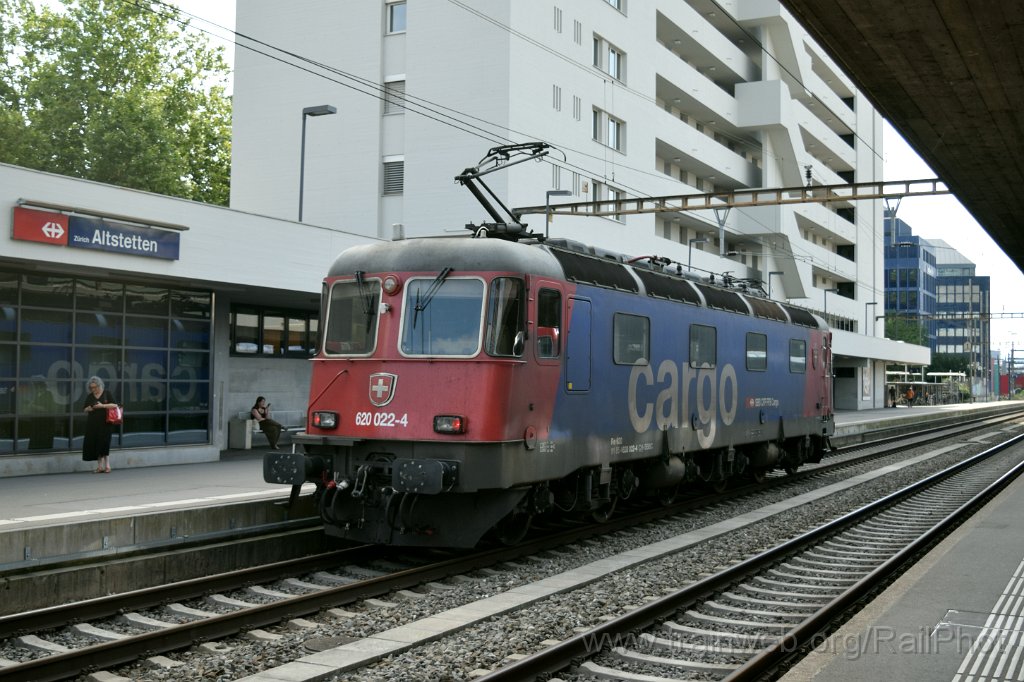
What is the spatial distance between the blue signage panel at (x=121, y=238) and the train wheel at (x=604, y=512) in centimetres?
886

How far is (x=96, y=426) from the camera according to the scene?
57.5ft

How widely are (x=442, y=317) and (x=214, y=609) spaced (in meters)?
3.86

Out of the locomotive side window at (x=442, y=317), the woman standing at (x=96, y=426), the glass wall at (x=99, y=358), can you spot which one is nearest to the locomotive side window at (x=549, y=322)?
the locomotive side window at (x=442, y=317)

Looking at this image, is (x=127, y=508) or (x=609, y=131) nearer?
(x=127, y=508)

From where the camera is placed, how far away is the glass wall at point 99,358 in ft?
57.4

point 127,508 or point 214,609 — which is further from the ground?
point 127,508

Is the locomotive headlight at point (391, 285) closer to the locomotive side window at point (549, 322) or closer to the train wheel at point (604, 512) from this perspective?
the locomotive side window at point (549, 322)

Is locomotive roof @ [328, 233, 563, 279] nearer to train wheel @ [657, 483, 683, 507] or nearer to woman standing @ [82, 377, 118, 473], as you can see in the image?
train wheel @ [657, 483, 683, 507]

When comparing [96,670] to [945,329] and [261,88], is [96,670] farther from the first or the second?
[945,329]

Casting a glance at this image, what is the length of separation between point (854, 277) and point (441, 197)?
A: 4507cm

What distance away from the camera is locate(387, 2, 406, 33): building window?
34.5 metres

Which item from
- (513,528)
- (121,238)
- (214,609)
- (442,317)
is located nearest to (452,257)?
(442,317)

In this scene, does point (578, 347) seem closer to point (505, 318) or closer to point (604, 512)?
point (505, 318)

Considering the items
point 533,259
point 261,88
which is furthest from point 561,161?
point 533,259
